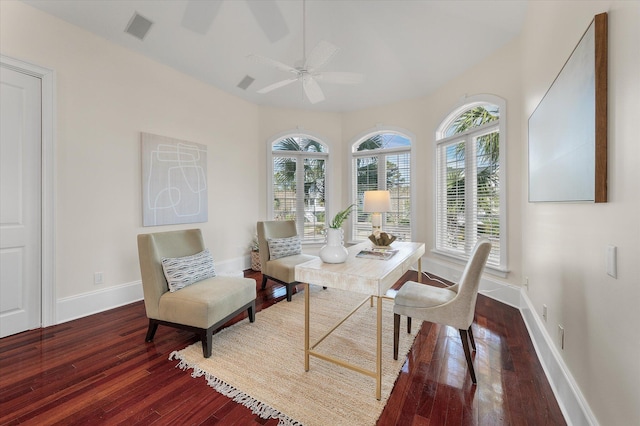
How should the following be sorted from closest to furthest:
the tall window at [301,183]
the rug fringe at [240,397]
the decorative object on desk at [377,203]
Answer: the rug fringe at [240,397], the decorative object on desk at [377,203], the tall window at [301,183]

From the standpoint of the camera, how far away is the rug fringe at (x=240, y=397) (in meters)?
1.60

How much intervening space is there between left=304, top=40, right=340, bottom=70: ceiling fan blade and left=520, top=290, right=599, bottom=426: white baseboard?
291 centimetres

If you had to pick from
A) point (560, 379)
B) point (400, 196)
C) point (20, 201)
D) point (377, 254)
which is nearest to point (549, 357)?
point (560, 379)

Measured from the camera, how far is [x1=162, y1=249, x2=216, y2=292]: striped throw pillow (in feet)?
8.11

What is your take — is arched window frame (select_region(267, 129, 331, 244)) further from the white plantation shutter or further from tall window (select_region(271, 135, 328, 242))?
the white plantation shutter

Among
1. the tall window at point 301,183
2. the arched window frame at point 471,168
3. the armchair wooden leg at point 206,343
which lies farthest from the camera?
the tall window at point 301,183

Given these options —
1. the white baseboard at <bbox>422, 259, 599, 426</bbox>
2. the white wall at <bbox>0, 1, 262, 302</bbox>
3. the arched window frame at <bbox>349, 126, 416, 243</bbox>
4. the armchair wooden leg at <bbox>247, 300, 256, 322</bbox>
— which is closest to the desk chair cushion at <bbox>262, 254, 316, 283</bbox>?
the armchair wooden leg at <bbox>247, 300, 256, 322</bbox>

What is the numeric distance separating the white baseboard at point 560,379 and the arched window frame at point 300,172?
3.81 meters

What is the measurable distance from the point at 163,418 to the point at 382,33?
4.60 m

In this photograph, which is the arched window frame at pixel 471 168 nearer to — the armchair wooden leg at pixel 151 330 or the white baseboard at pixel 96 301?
the armchair wooden leg at pixel 151 330

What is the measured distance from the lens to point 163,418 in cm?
160

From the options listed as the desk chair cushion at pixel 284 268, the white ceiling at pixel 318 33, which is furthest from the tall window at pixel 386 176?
the desk chair cushion at pixel 284 268

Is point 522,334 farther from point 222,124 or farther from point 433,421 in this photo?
point 222,124

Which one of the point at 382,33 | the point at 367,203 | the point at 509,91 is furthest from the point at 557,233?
the point at 382,33
